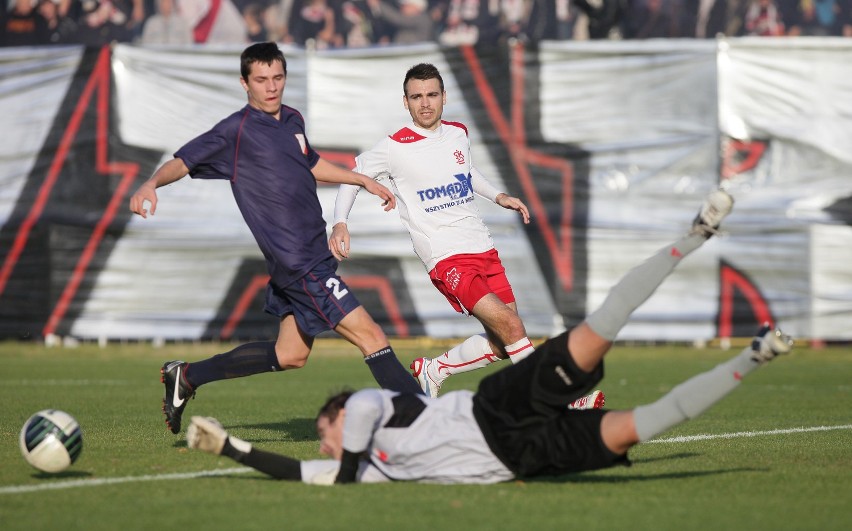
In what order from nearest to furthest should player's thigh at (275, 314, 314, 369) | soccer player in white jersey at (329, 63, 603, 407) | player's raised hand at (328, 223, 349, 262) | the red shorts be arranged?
player's raised hand at (328, 223, 349, 262), player's thigh at (275, 314, 314, 369), the red shorts, soccer player in white jersey at (329, 63, 603, 407)

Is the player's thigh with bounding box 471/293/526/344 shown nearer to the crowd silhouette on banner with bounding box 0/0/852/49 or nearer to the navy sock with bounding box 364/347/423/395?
the navy sock with bounding box 364/347/423/395

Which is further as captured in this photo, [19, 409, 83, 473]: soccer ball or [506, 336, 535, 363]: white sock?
[506, 336, 535, 363]: white sock

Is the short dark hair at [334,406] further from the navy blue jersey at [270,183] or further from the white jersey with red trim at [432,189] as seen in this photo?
the white jersey with red trim at [432,189]

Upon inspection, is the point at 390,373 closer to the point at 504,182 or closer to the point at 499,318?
the point at 499,318

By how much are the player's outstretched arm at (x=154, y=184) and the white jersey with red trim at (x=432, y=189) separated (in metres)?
2.18

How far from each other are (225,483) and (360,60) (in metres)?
12.9

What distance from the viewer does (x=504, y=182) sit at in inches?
725

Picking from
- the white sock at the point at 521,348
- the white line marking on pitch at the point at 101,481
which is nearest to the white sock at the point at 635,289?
the white line marking on pitch at the point at 101,481

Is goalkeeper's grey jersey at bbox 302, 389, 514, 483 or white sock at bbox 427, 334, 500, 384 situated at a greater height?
goalkeeper's grey jersey at bbox 302, 389, 514, 483

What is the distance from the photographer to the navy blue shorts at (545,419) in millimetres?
6172

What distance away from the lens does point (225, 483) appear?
661 cm

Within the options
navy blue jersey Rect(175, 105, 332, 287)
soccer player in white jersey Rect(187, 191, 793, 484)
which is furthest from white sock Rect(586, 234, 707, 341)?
navy blue jersey Rect(175, 105, 332, 287)

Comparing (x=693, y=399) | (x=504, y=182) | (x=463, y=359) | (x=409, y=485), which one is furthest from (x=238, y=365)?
(x=504, y=182)

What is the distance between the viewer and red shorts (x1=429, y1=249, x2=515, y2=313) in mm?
9484
